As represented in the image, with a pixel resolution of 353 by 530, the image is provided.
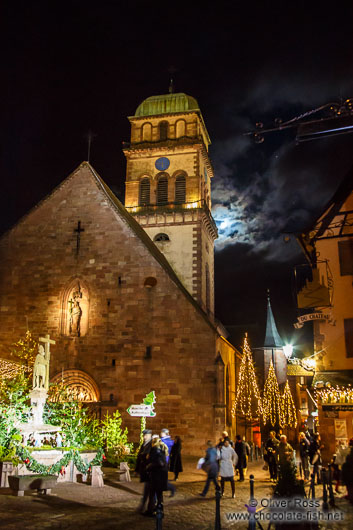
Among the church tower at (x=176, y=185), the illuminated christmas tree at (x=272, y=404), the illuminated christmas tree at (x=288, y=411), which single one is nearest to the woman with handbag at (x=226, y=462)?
the church tower at (x=176, y=185)

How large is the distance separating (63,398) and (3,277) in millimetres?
7003

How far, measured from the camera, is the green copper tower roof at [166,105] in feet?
124

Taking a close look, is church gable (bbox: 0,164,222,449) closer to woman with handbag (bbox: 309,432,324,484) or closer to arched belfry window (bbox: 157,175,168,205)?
woman with handbag (bbox: 309,432,324,484)

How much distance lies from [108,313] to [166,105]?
2122 centimetres

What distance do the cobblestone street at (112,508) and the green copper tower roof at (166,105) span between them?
29.3 metres

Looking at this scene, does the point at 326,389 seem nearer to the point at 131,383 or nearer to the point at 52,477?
the point at 131,383

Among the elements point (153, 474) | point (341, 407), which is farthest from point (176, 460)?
point (153, 474)

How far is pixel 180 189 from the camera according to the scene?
1389 inches

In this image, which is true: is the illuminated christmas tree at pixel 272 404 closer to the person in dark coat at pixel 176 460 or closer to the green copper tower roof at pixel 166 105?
the green copper tower roof at pixel 166 105

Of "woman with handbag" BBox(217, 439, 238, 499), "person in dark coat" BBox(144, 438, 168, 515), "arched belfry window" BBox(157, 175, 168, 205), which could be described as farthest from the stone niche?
"arched belfry window" BBox(157, 175, 168, 205)

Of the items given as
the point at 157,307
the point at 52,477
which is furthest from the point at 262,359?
the point at 52,477

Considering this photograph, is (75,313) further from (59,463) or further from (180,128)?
(180,128)

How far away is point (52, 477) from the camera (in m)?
11.6

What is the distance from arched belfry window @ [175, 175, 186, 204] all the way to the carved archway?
16448 millimetres
